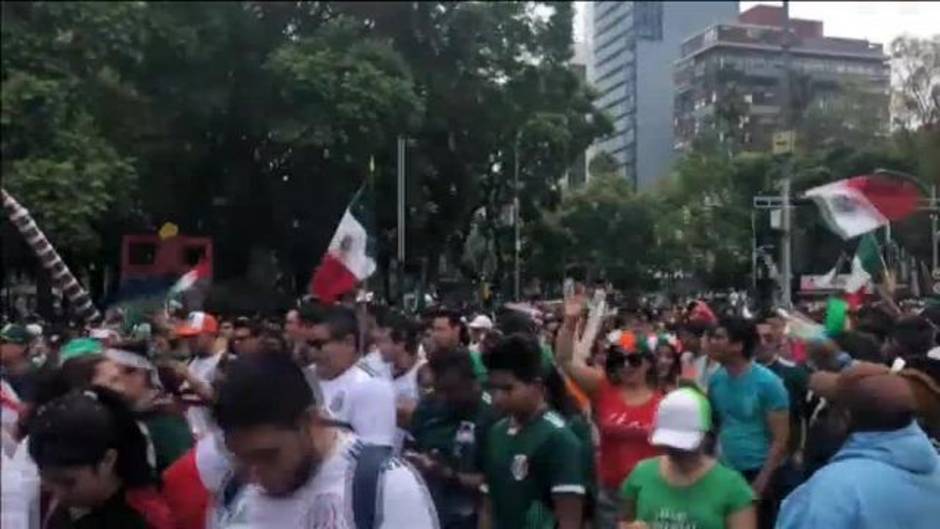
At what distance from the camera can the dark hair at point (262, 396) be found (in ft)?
8.48

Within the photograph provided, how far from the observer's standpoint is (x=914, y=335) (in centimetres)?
647

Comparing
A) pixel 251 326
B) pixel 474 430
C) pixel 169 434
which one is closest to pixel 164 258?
pixel 251 326

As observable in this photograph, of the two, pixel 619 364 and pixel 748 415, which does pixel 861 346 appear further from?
pixel 619 364

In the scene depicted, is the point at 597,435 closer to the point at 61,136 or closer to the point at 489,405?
the point at 489,405

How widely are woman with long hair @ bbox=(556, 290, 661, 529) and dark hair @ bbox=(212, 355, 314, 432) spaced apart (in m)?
3.60

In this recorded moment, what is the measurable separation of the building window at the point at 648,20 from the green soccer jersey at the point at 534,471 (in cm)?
4001

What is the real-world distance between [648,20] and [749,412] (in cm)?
4403

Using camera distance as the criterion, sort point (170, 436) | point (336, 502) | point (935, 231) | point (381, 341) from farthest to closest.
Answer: point (935, 231)
point (381, 341)
point (170, 436)
point (336, 502)

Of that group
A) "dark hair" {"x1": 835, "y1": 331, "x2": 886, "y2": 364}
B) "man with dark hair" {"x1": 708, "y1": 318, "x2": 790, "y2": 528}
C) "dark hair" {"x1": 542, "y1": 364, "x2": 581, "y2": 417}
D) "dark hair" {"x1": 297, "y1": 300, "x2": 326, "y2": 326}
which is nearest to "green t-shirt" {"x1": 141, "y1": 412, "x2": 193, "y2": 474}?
"dark hair" {"x1": 297, "y1": 300, "x2": 326, "y2": 326}

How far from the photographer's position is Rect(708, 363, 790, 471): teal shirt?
698 centimetres

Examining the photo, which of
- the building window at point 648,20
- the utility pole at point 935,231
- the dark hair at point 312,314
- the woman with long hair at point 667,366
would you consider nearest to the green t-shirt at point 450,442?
the dark hair at point 312,314

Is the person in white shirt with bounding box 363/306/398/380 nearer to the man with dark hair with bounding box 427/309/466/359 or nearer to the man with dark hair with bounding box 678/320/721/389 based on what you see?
the man with dark hair with bounding box 427/309/466/359

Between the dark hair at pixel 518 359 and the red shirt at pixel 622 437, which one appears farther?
the red shirt at pixel 622 437

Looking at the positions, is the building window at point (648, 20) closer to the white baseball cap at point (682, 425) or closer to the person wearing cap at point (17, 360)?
the person wearing cap at point (17, 360)
